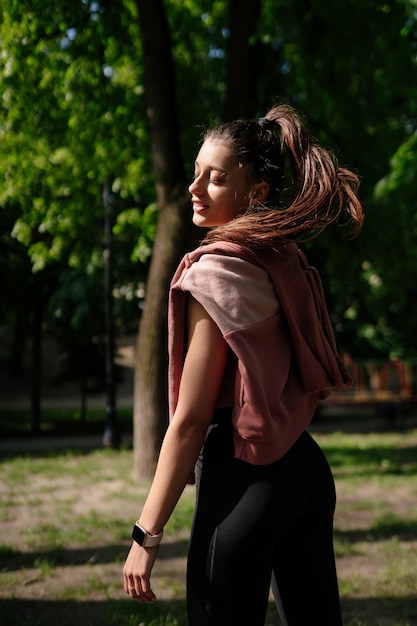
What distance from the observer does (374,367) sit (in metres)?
20.0

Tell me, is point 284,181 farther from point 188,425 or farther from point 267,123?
point 188,425

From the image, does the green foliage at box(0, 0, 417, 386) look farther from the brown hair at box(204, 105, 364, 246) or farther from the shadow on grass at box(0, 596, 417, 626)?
the brown hair at box(204, 105, 364, 246)

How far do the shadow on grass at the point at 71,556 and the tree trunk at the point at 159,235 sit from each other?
301 cm

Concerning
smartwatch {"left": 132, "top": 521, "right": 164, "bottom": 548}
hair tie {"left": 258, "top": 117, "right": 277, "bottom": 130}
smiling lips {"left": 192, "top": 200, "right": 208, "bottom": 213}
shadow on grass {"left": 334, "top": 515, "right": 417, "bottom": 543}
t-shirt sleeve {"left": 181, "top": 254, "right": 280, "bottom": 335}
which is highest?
hair tie {"left": 258, "top": 117, "right": 277, "bottom": 130}

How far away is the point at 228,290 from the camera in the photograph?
5.80ft

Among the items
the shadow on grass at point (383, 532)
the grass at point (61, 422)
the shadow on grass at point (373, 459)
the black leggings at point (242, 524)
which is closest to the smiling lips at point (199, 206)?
the black leggings at point (242, 524)

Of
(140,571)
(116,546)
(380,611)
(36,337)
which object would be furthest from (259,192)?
(36,337)

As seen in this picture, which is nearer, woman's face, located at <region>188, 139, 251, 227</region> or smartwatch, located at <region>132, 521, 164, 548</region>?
smartwatch, located at <region>132, 521, 164, 548</region>

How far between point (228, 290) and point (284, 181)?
17.4 inches

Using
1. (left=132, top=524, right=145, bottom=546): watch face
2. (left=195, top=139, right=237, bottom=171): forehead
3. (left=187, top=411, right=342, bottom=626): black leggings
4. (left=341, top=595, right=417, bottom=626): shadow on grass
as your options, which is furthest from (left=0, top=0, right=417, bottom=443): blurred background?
(left=132, top=524, right=145, bottom=546): watch face

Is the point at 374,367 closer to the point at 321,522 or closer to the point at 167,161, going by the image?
the point at 167,161

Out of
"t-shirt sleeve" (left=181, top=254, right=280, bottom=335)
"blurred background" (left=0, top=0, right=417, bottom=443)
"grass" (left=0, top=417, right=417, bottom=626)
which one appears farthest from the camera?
"blurred background" (left=0, top=0, right=417, bottom=443)

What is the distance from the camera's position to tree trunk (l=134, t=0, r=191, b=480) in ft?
28.6

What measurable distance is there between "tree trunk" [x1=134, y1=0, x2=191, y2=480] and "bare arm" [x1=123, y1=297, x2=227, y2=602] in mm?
6835
